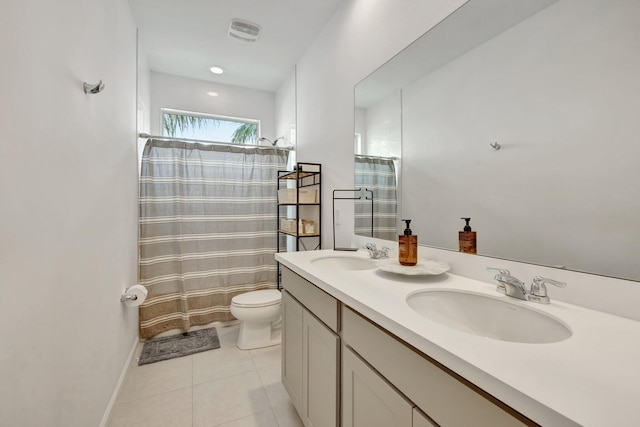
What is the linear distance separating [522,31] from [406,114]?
58 cm

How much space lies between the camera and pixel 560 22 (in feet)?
2.85

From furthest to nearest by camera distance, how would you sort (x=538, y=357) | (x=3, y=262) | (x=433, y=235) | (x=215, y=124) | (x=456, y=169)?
(x=215, y=124) < (x=433, y=235) < (x=456, y=169) < (x=3, y=262) < (x=538, y=357)

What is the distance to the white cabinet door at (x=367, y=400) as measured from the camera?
72cm

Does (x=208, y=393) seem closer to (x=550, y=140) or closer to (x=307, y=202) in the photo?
(x=307, y=202)

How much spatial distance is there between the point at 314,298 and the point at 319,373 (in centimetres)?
31

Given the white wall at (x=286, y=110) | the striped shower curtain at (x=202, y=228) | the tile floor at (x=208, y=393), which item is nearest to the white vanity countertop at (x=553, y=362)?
the tile floor at (x=208, y=393)

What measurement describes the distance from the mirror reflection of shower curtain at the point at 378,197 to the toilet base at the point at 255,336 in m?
1.23

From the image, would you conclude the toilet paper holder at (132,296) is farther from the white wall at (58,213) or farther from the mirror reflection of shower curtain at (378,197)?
the mirror reflection of shower curtain at (378,197)

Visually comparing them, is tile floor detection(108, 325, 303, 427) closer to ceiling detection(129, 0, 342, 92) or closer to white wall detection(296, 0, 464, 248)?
white wall detection(296, 0, 464, 248)

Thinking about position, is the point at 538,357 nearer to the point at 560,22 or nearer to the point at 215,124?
the point at 560,22

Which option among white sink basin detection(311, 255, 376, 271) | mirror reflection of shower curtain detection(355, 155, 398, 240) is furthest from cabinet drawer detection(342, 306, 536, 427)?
mirror reflection of shower curtain detection(355, 155, 398, 240)

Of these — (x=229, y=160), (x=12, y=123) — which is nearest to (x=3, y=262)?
(x=12, y=123)

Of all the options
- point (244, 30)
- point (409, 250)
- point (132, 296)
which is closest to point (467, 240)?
point (409, 250)

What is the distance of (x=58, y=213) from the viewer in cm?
98
